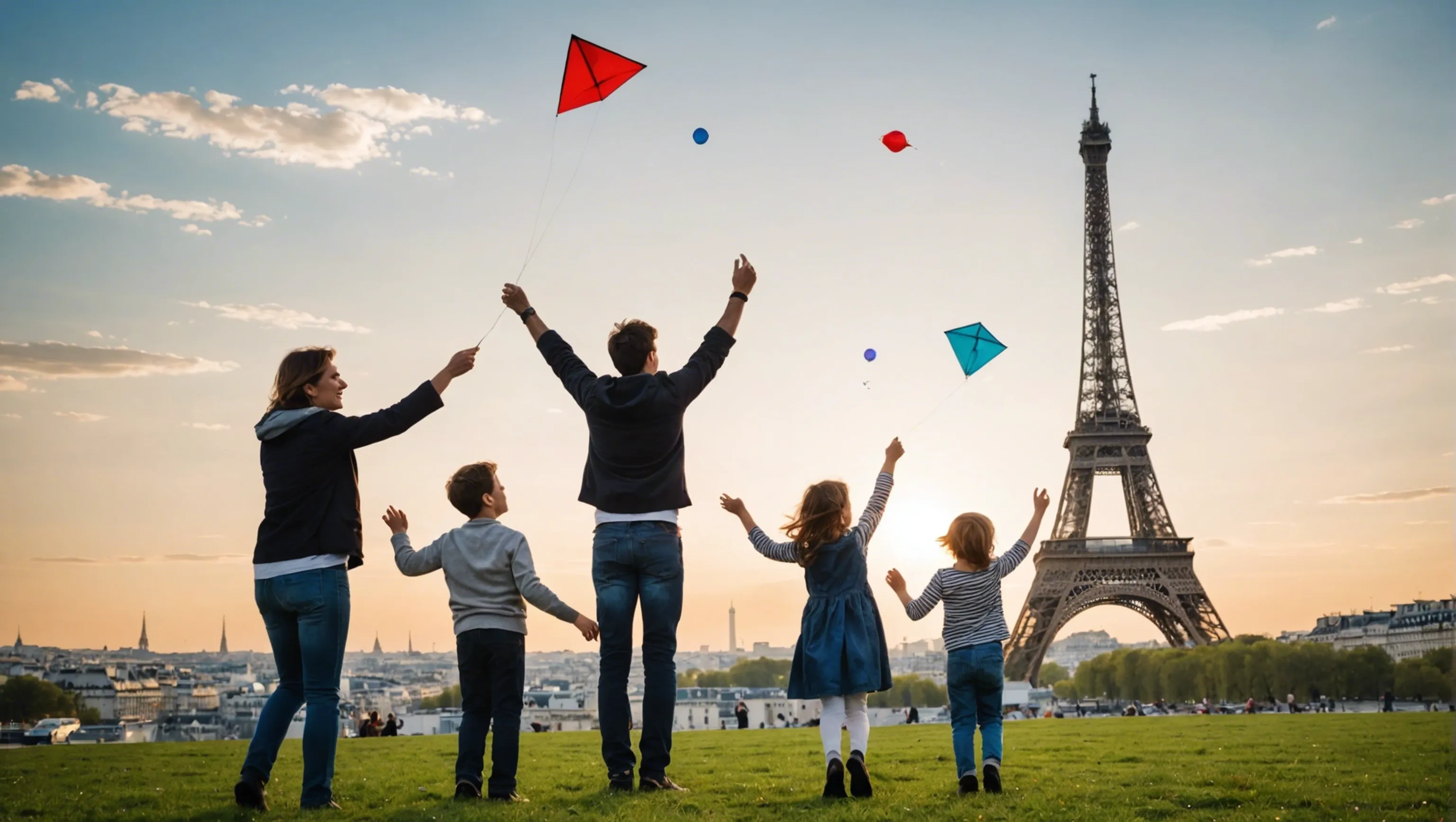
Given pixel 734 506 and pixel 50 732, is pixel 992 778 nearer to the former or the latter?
pixel 734 506

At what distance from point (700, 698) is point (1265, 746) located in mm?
90237

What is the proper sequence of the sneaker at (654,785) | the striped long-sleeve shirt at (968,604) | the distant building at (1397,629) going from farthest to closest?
the distant building at (1397,629), the striped long-sleeve shirt at (968,604), the sneaker at (654,785)

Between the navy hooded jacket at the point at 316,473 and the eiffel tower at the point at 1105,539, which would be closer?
the navy hooded jacket at the point at 316,473

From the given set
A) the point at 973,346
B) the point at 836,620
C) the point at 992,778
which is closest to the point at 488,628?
the point at 836,620

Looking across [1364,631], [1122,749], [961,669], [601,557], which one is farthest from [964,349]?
[1364,631]

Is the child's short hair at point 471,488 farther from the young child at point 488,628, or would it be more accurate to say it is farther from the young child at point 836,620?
the young child at point 836,620

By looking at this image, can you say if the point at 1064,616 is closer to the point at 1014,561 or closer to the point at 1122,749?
Answer: the point at 1122,749

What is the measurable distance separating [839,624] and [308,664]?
8.19 ft

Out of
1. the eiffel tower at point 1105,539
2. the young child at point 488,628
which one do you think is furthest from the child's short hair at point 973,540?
the eiffel tower at point 1105,539

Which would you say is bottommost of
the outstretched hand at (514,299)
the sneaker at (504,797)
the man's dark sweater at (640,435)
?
the sneaker at (504,797)

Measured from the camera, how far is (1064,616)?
42.7 meters

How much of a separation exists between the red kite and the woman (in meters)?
3.13

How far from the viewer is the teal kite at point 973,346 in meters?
9.80

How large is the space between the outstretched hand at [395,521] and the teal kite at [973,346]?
5.20 metres
